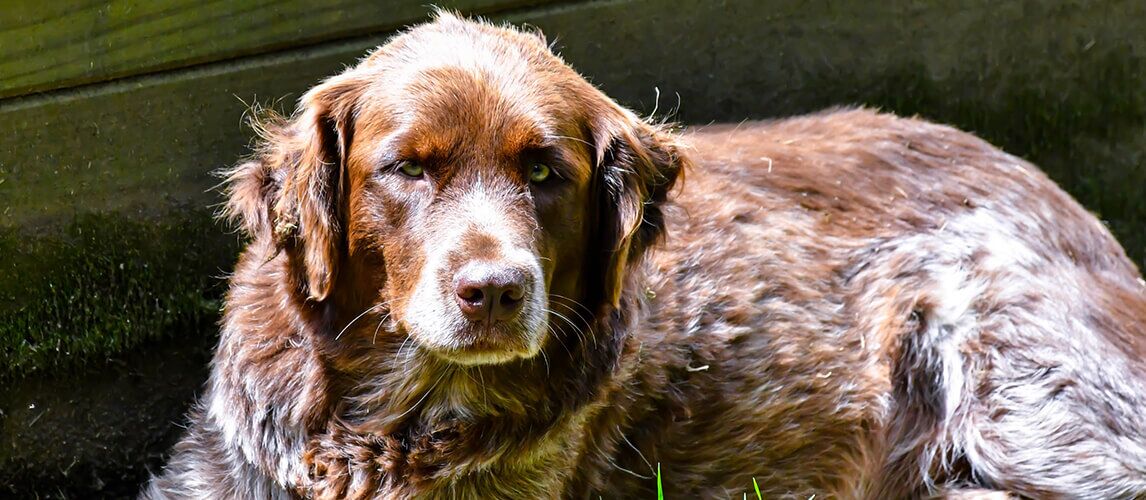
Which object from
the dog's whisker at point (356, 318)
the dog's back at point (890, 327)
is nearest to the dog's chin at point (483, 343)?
the dog's whisker at point (356, 318)

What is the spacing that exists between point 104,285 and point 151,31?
87 centimetres

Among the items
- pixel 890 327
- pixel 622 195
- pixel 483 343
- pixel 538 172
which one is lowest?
pixel 890 327

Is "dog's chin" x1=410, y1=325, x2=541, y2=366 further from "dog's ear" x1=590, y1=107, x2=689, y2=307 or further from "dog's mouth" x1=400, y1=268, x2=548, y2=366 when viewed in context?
"dog's ear" x1=590, y1=107, x2=689, y2=307

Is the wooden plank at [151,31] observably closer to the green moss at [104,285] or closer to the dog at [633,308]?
the green moss at [104,285]

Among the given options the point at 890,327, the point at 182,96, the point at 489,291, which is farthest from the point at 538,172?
the point at 890,327

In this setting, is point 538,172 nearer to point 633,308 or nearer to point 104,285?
point 633,308

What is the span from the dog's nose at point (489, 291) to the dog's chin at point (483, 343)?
0.06 m

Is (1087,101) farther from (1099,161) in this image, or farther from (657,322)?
(657,322)

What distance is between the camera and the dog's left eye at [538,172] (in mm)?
3572

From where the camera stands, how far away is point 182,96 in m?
4.43

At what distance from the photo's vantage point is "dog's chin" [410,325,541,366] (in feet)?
11.2

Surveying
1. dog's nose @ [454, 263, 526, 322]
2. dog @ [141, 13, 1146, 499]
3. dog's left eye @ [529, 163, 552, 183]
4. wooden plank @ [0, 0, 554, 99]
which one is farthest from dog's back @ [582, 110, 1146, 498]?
wooden plank @ [0, 0, 554, 99]

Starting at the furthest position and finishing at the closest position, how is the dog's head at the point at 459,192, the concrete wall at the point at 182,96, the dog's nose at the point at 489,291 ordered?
the concrete wall at the point at 182,96
the dog's head at the point at 459,192
the dog's nose at the point at 489,291

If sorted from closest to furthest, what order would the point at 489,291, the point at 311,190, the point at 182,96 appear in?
the point at 489,291
the point at 311,190
the point at 182,96
